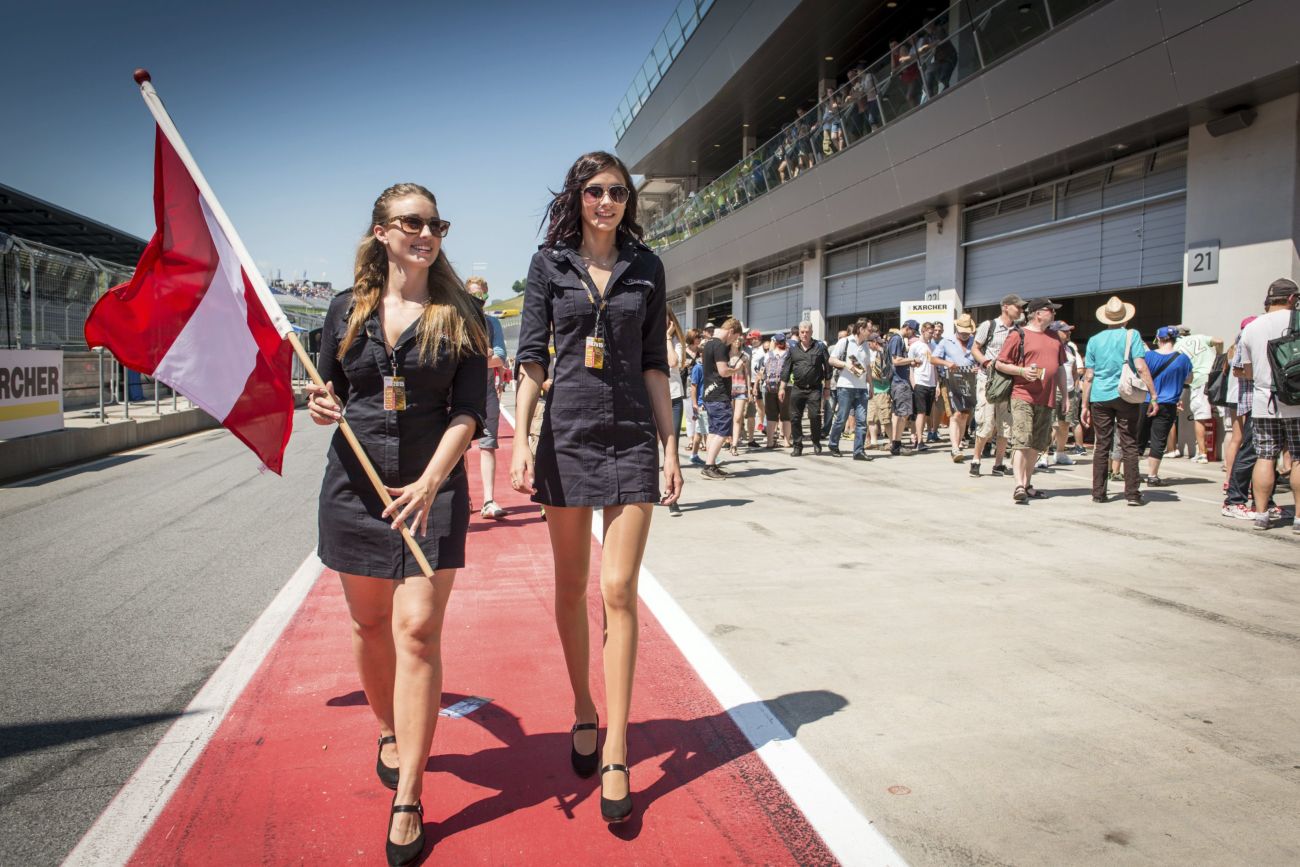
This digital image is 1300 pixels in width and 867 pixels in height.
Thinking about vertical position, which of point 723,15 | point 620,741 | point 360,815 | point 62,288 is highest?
point 723,15

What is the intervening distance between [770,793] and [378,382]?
6.12 ft

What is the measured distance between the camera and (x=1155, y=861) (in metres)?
2.54

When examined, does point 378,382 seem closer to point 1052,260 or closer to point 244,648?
point 244,648

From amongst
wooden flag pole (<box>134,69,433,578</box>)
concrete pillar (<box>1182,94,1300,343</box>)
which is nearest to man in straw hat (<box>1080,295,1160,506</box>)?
concrete pillar (<box>1182,94,1300,343</box>)

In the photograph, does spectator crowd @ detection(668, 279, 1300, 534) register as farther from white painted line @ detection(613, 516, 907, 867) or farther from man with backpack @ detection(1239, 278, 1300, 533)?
white painted line @ detection(613, 516, 907, 867)

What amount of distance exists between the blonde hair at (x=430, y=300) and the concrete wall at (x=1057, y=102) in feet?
35.1

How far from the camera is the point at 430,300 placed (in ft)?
9.74

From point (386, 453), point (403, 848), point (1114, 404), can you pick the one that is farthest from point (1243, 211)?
point (403, 848)

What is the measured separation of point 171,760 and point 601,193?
2.58m

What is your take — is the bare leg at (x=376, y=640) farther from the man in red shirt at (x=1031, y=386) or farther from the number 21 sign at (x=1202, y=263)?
the number 21 sign at (x=1202, y=263)

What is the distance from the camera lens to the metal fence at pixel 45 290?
41.4 ft

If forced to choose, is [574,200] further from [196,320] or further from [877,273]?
[877,273]

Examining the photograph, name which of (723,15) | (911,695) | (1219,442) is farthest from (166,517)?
(723,15)

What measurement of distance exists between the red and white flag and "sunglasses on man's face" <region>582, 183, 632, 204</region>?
1.16 m
